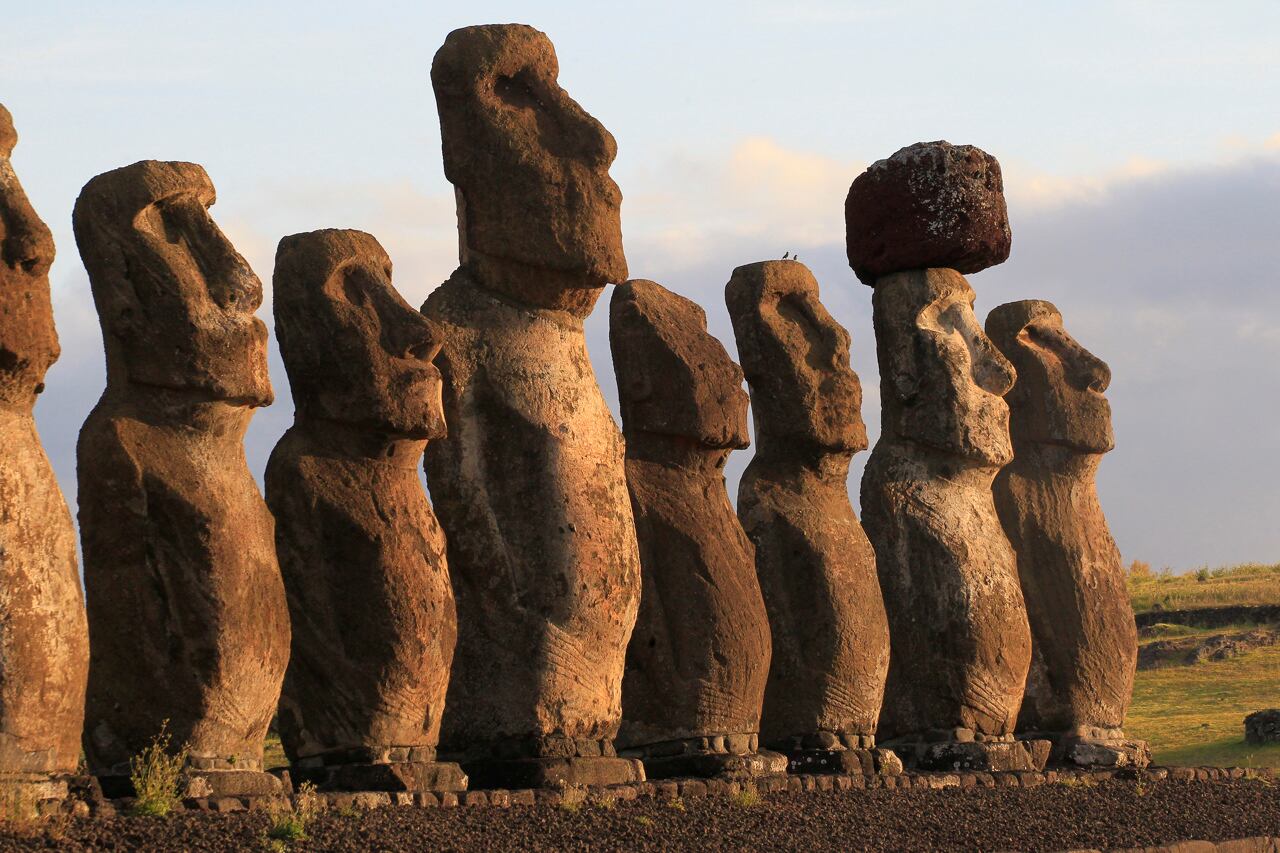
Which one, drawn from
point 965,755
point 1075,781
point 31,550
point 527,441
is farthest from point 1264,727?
point 31,550

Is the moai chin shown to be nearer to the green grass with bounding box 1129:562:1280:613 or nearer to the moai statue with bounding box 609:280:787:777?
the moai statue with bounding box 609:280:787:777

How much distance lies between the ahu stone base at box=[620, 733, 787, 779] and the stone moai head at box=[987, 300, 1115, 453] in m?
4.68

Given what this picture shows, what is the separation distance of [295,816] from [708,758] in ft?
12.0

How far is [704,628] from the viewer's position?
12.0 meters

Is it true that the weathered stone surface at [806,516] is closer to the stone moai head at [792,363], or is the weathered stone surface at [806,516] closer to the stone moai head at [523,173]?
the stone moai head at [792,363]

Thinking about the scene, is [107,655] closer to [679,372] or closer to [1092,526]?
[679,372]

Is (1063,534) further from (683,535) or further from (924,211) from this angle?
(683,535)

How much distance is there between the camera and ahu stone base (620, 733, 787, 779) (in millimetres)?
11641

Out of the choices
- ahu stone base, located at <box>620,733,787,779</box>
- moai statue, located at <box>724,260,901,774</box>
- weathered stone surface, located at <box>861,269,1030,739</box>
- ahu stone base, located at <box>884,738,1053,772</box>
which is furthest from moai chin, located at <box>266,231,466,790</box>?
weathered stone surface, located at <box>861,269,1030,739</box>

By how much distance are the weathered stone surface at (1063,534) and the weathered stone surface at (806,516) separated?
2.34 meters

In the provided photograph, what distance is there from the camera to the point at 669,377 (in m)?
12.5

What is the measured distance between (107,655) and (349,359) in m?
2.00

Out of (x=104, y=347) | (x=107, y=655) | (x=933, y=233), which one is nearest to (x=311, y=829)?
(x=107, y=655)

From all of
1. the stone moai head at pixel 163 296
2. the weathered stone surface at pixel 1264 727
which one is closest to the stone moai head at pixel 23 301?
the stone moai head at pixel 163 296
